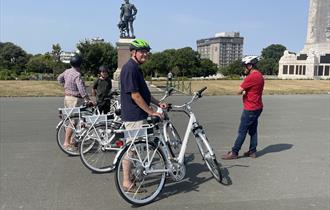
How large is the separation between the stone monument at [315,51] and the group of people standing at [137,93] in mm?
92950

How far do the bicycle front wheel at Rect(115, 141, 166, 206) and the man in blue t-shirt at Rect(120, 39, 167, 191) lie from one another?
17 mm

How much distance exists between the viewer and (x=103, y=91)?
7020 millimetres

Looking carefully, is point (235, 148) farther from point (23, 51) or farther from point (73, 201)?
point (23, 51)

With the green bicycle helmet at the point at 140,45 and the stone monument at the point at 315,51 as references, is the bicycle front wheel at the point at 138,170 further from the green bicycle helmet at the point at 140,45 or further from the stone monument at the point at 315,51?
the stone monument at the point at 315,51

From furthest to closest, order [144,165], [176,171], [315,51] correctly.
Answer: [315,51] < [176,171] < [144,165]

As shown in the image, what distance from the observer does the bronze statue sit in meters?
29.9

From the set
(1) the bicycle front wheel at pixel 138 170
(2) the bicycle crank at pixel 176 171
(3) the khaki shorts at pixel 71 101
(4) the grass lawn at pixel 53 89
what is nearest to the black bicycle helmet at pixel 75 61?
(3) the khaki shorts at pixel 71 101

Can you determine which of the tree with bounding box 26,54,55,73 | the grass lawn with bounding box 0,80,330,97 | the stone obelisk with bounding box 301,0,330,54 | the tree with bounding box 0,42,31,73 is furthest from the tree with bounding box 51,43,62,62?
the stone obelisk with bounding box 301,0,330,54

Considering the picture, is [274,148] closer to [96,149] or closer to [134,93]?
[96,149]

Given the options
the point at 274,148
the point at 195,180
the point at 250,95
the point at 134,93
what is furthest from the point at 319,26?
the point at 134,93

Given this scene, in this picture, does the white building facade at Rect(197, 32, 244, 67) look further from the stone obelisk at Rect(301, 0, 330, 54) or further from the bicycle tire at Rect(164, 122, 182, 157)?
the bicycle tire at Rect(164, 122, 182, 157)

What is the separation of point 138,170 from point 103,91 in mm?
3109

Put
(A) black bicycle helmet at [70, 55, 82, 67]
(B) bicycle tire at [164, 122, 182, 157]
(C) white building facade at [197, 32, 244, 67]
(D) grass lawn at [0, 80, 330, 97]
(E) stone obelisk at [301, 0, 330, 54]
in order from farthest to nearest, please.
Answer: (C) white building facade at [197, 32, 244, 67], (E) stone obelisk at [301, 0, 330, 54], (D) grass lawn at [0, 80, 330, 97], (A) black bicycle helmet at [70, 55, 82, 67], (B) bicycle tire at [164, 122, 182, 157]

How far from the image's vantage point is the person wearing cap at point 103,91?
701 centimetres
